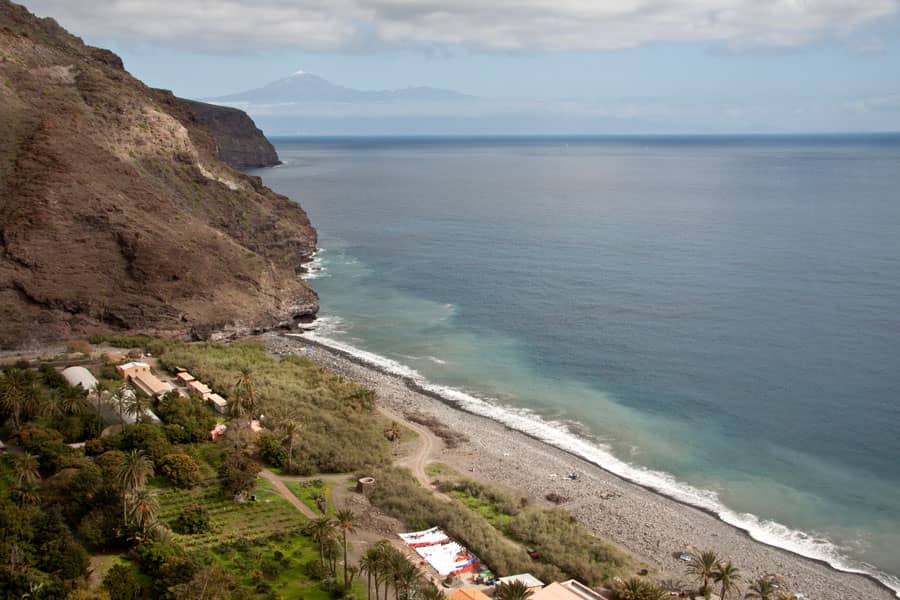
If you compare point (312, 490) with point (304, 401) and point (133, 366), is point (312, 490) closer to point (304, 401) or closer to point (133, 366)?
point (304, 401)

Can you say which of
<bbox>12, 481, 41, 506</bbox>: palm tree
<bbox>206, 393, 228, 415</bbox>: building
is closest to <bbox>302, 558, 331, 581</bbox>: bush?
<bbox>12, 481, 41, 506</bbox>: palm tree

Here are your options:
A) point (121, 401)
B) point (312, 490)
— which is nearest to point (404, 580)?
point (312, 490)

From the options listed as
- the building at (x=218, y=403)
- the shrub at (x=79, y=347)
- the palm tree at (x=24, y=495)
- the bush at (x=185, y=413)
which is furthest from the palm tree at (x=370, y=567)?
the shrub at (x=79, y=347)

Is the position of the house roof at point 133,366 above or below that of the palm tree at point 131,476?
below

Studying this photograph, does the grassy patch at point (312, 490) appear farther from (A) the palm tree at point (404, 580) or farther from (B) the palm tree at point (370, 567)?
(A) the palm tree at point (404, 580)

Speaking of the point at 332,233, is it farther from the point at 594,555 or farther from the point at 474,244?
the point at 594,555

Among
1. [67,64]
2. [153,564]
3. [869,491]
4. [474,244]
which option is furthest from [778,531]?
[67,64]
